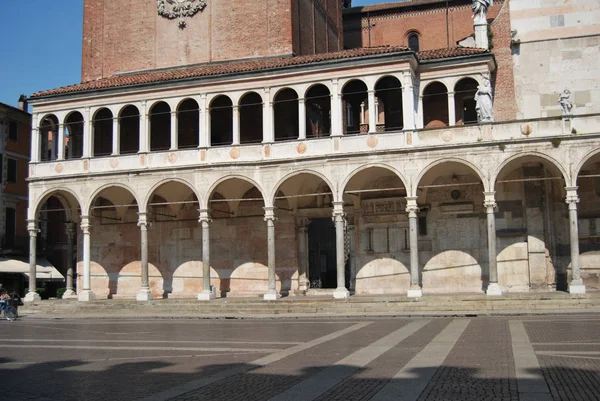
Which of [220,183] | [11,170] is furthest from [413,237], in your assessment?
[11,170]

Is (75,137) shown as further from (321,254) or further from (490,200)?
(490,200)

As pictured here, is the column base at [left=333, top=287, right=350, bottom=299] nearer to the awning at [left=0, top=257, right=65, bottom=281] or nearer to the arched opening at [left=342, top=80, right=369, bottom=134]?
the arched opening at [left=342, top=80, right=369, bottom=134]

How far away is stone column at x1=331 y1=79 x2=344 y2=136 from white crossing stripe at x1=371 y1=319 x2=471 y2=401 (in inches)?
574

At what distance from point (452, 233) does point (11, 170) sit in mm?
24507

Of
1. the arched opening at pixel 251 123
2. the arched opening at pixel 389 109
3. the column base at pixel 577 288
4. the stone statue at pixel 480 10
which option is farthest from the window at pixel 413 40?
the column base at pixel 577 288

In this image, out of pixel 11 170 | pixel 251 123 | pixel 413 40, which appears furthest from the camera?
pixel 11 170

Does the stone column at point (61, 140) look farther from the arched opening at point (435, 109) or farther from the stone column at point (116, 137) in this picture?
the arched opening at point (435, 109)

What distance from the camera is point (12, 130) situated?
39688mm

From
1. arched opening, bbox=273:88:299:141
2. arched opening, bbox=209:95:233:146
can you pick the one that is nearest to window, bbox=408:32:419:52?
arched opening, bbox=273:88:299:141

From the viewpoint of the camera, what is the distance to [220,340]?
1631 cm

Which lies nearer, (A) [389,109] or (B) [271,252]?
(B) [271,252]

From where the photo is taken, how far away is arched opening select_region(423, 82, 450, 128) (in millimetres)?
31234

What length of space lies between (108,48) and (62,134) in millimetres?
5965

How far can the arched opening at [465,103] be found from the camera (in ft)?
101
